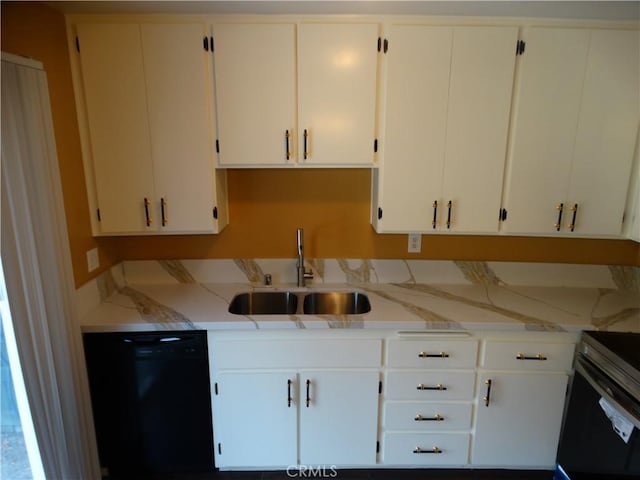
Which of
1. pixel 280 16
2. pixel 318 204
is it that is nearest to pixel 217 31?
pixel 280 16

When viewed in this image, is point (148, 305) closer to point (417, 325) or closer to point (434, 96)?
point (417, 325)

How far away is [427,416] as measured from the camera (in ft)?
6.07

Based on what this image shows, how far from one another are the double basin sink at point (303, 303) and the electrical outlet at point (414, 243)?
46 cm

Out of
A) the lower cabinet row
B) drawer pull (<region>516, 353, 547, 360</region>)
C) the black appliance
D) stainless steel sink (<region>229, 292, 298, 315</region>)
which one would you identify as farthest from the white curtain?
the black appliance

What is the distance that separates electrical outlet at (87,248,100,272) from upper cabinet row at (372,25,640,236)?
1516 millimetres

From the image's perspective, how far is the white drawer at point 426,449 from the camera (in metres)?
1.88

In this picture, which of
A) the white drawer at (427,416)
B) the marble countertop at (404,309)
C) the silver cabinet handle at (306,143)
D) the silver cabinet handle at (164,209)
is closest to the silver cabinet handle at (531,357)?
the marble countertop at (404,309)

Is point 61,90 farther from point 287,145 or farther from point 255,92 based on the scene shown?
point 287,145

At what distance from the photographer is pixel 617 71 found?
5.61ft

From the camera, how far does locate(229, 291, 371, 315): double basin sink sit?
2158 millimetres

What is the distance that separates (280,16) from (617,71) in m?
1.62

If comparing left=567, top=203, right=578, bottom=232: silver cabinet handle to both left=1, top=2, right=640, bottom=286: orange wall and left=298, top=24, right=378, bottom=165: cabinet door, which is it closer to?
left=1, top=2, right=640, bottom=286: orange wall

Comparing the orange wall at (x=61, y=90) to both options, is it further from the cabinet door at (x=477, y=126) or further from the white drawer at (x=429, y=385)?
the cabinet door at (x=477, y=126)

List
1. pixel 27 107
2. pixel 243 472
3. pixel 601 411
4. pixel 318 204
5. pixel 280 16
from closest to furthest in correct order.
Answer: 1. pixel 27 107
2. pixel 601 411
3. pixel 280 16
4. pixel 243 472
5. pixel 318 204
